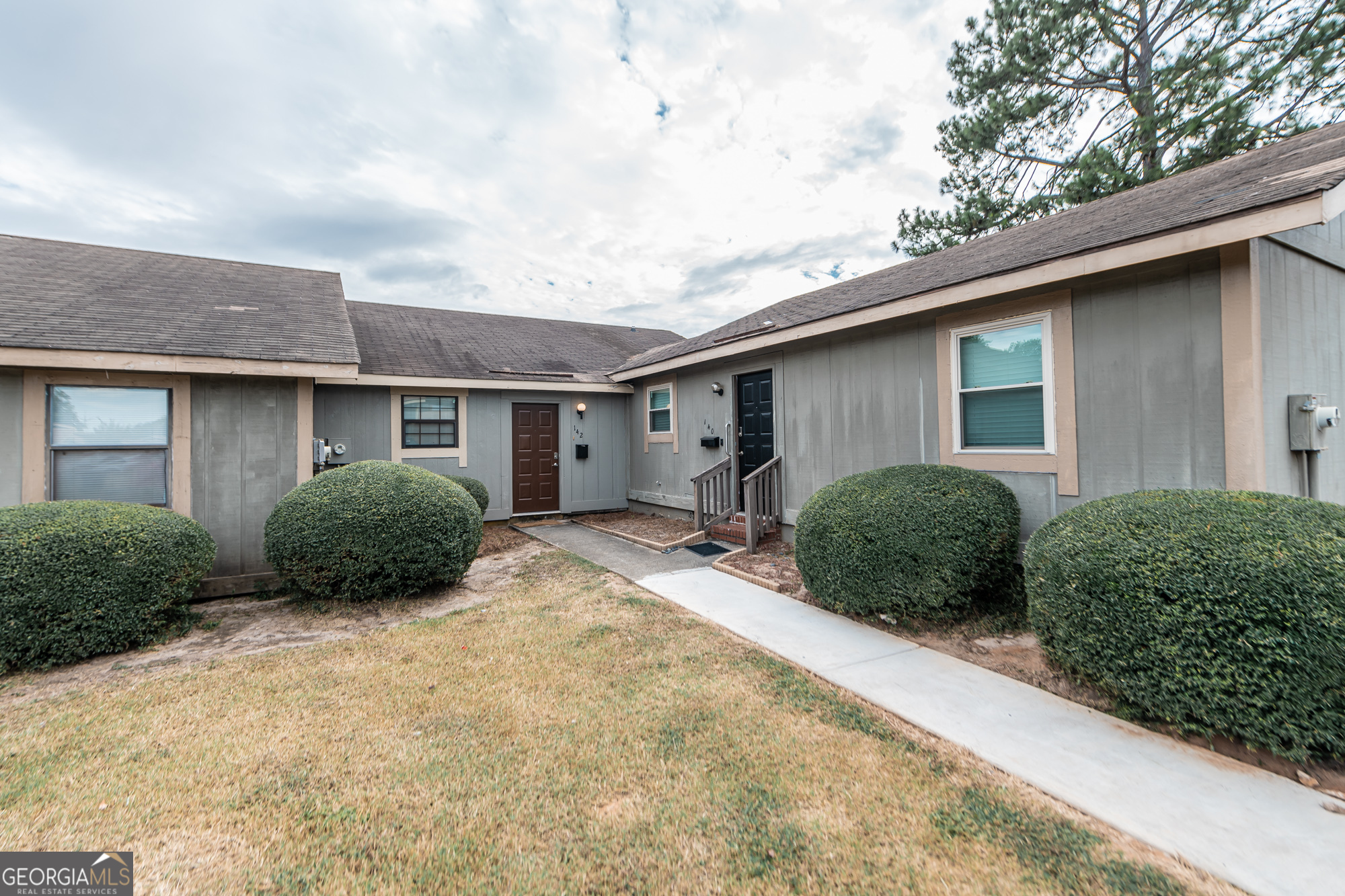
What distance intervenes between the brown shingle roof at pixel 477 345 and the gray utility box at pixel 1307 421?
905cm

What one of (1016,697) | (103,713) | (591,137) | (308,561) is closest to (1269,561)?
(1016,697)

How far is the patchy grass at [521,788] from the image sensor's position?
1847mm

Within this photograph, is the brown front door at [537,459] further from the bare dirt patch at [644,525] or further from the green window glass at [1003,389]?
the green window glass at [1003,389]

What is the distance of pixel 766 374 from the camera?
7.60 m

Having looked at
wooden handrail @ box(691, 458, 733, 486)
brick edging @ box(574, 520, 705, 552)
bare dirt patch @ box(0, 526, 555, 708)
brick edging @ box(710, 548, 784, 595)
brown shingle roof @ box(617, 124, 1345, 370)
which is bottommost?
bare dirt patch @ box(0, 526, 555, 708)

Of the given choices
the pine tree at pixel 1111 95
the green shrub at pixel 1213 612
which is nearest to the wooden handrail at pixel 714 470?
the green shrub at pixel 1213 612

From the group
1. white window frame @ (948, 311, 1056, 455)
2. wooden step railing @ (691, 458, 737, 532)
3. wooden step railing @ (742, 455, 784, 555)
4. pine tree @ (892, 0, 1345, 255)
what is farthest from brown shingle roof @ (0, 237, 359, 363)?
pine tree @ (892, 0, 1345, 255)

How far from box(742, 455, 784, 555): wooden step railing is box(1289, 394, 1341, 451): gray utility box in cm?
450

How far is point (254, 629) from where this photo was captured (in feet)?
15.0

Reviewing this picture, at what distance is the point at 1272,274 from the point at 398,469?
7477 mm

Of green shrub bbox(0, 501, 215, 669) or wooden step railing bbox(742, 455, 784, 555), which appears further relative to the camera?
wooden step railing bbox(742, 455, 784, 555)

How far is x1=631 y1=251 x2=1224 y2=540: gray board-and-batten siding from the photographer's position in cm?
378

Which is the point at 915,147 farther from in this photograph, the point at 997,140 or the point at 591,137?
the point at 591,137

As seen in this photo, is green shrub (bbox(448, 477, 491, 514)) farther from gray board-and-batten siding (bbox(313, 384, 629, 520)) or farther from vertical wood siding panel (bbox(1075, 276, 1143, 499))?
vertical wood siding panel (bbox(1075, 276, 1143, 499))
